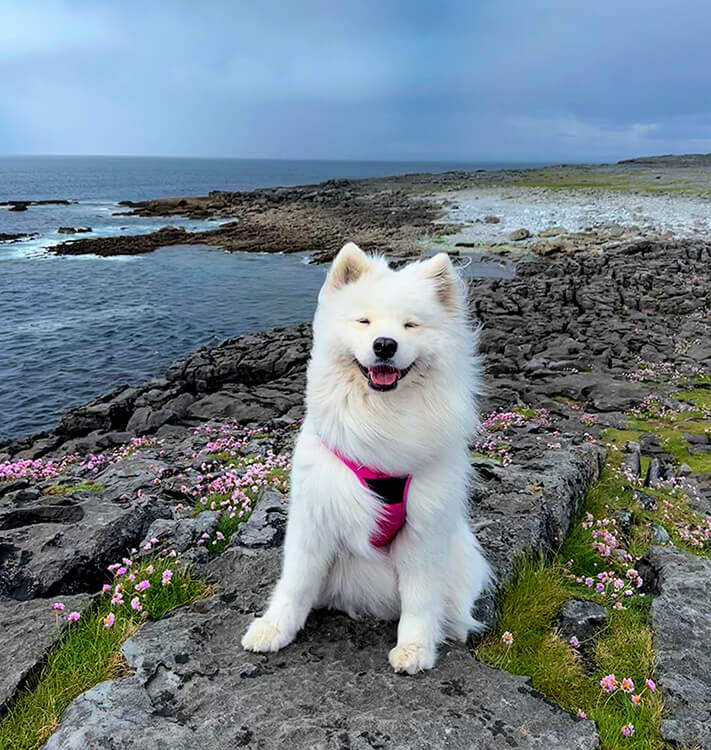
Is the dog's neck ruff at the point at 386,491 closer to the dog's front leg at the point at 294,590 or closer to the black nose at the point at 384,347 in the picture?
the dog's front leg at the point at 294,590

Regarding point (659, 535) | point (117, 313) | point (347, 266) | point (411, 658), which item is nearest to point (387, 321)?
point (347, 266)

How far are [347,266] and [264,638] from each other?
245 cm

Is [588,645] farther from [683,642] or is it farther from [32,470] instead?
[32,470]

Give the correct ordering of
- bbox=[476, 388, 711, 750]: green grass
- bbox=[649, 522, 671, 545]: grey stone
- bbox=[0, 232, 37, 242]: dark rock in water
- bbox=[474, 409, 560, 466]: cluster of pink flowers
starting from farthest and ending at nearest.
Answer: bbox=[0, 232, 37, 242]: dark rock in water, bbox=[474, 409, 560, 466]: cluster of pink flowers, bbox=[649, 522, 671, 545]: grey stone, bbox=[476, 388, 711, 750]: green grass

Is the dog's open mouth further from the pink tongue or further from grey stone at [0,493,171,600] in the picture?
grey stone at [0,493,171,600]

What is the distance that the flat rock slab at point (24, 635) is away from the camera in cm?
314

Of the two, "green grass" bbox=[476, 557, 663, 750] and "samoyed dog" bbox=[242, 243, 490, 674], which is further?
"samoyed dog" bbox=[242, 243, 490, 674]

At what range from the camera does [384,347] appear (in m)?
3.22

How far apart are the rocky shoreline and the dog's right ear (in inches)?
91.5

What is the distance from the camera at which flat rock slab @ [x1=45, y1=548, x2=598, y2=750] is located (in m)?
2.77

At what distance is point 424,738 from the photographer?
2.81 m

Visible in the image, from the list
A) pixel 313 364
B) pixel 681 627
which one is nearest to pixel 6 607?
pixel 313 364

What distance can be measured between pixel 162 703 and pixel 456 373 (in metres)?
2.52

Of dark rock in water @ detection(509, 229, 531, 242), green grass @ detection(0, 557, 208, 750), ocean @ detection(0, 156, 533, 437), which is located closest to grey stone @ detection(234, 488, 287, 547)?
green grass @ detection(0, 557, 208, 750)
